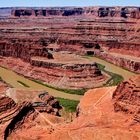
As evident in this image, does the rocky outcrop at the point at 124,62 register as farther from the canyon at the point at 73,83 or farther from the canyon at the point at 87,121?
the canyon at the point at 87,121

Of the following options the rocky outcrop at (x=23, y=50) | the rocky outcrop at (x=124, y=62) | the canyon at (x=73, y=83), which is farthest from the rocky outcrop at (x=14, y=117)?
the rocky outcrop at (x=124, y=62)


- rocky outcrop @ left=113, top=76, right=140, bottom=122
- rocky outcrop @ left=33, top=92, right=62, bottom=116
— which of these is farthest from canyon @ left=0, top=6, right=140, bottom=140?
rocky outcrop @ left=33, top=92, right=62, bottom=116

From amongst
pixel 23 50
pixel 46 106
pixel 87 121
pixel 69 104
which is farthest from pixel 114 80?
pixel 87 121

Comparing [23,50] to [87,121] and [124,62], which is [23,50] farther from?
[87,121]

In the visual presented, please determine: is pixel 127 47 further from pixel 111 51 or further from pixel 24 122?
pixel 24 122

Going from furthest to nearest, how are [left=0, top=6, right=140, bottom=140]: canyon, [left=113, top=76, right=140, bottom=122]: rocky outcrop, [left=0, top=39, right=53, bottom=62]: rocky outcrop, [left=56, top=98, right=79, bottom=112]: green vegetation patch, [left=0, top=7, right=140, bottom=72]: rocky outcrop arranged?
[left=0, top=7, right=140, bottom=72]: rocky outcrop, [left=0, top=39, right=53, bottom=62]: rocky outcrop, [left=56, top=98, right=79, bottom=112]: green vegetation patch, [left=113, top=76, right=140, bottom=122]: rocky outcrop, [left=0, top=6, right=140, bottom=140]: canyon

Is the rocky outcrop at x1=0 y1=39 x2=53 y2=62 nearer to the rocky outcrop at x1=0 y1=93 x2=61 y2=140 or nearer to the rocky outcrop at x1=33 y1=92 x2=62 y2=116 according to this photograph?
the rocky outcrop at x1=33 y1=92 x2=62 y2=116

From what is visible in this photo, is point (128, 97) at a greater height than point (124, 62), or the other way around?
point (128, 97)

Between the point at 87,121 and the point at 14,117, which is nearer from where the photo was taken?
the point at 14,117

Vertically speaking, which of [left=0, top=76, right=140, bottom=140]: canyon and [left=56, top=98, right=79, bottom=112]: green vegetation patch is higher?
[left=0, top=76, right=140, bottom=140]: canyon
